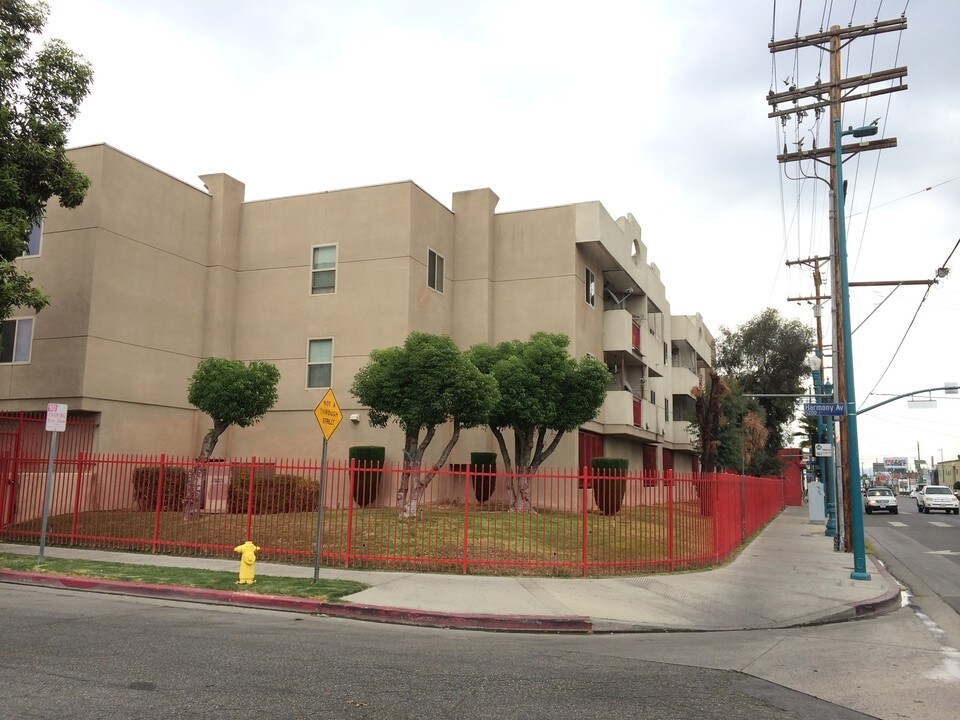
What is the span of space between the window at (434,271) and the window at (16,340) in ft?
35.8

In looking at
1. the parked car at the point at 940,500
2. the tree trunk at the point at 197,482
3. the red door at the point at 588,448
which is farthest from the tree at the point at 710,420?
the parked car at the point at 940,500

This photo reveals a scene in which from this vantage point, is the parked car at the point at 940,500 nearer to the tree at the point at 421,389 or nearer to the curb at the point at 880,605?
the curb at the point at 880,605

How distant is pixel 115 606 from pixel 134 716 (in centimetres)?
535

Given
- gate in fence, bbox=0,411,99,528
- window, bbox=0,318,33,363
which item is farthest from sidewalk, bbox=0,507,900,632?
window, bbox=0,318,33,363

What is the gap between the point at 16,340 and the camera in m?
21.3

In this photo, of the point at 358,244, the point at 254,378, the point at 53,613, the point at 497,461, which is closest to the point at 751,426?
the point at 497,461

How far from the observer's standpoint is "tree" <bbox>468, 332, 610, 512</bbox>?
21000 mm

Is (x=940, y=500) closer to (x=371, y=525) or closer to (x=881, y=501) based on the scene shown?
(x=881, y=501)

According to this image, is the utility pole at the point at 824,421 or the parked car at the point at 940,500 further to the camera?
the parked car at the point at 940,500

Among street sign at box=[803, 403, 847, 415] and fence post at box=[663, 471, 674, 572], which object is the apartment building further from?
fence post at box=[663, 471, 674, 572]

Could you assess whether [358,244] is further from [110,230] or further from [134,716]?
[134,716]

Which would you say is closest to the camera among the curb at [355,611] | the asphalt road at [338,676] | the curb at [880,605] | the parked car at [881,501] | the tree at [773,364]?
the asphalt road at [338,676]

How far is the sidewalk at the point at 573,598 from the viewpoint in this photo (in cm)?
1002

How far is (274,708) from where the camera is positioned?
5547 mm
